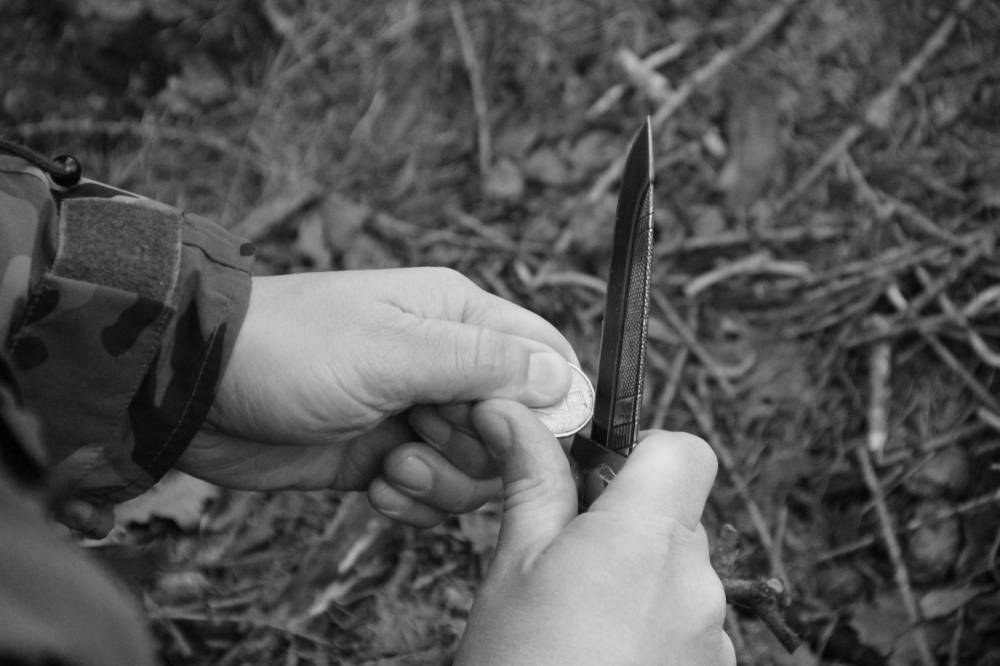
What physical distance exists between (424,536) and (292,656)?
44 centimetres

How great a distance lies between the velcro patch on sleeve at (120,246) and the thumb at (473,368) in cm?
48

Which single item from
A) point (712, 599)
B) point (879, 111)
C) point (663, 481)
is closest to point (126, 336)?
point (663, 481)

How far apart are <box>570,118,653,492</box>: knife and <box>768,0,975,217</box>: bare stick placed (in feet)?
4.11

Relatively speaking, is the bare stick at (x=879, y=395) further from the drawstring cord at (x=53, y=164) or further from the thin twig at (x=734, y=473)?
the drawstring cord at (x=53, y=164)

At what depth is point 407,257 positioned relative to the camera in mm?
2740

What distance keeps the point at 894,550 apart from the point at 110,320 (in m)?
1.90

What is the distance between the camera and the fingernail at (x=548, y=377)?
1742mm

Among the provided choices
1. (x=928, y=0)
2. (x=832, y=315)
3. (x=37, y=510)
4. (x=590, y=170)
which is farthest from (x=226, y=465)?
(x=928, y=0)

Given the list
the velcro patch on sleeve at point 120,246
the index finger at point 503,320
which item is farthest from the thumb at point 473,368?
the velcro patch on sleeve at point 120,246

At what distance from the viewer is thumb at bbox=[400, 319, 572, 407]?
167 centimetres

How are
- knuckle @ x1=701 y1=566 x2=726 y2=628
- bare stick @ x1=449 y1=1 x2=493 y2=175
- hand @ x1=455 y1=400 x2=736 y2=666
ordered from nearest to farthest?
hand @ x1=455 y1=400 x2=736 y2=666
knuckle @ x1=701 y1=566 x2=726 y2=628
bare stick @ x1=449 y1=1 x2=493 y2=175

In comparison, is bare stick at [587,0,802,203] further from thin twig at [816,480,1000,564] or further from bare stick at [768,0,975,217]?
thin twig at [816,480,1000,564]

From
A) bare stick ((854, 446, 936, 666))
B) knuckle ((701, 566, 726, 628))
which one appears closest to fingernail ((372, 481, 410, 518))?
knuckle ((701, 566, 726, 628))

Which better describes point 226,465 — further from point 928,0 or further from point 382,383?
point 928,0
